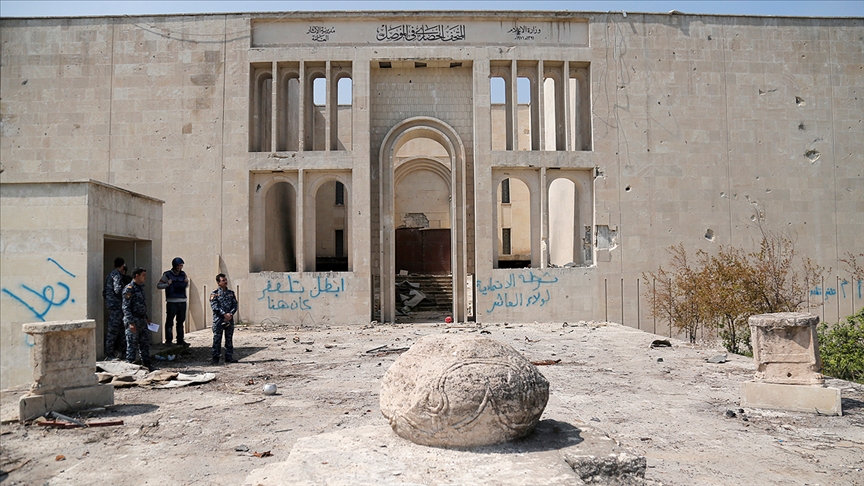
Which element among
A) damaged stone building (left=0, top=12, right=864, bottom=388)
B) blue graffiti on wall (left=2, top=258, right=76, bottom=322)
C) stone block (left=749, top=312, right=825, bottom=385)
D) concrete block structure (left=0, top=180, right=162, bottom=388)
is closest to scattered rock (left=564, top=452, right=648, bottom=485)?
stone block (left=749, top=312, right=825, bottom=385)

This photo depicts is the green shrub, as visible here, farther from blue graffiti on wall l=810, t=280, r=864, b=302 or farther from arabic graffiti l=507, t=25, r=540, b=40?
arabic graffiti l=507, t=25, r=540, b=40

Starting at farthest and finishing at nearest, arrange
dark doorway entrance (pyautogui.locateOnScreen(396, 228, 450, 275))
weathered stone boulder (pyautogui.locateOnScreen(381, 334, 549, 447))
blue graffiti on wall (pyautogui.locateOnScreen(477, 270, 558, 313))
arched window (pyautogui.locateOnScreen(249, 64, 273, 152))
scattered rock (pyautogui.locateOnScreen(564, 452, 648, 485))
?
dark doorway entrance (pyautogui.locateOnScreen(396, 228, 450, 275)), arched window (pyautogui.locateOnScreen(249, 64, 273, 152)), blue graffiti on wall (pyautogui.locateOnScreen(477, 270, 558, 313)), weathered stone boulder (pyautogui.locateOnScreen(381, 334, 549, 447)), scattered rock (pyautogui.locateOnScreen(564, 452, 648, 485))

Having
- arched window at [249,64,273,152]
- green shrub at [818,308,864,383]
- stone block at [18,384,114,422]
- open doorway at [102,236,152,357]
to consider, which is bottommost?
green shrub at [818,308,864,383]

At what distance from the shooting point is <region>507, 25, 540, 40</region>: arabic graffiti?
17.8 metres

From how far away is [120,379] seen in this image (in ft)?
27.4

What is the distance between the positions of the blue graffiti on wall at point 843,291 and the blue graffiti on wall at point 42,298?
742 inches

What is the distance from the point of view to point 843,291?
57.6 ft

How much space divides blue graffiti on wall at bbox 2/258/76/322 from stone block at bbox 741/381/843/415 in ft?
31.9

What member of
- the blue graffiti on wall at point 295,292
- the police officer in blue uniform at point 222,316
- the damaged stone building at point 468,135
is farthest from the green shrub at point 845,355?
the blue graffiti on wall at point 295,292

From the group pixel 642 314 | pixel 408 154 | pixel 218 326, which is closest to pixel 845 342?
pixel 642 314

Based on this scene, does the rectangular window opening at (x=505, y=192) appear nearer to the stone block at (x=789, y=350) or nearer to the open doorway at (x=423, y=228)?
the open doorway at (x=423, y=228)

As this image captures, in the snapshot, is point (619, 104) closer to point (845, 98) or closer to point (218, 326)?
point (845, 98)

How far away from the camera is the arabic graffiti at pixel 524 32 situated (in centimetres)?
1775

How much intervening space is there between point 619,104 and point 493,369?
15165 mm
